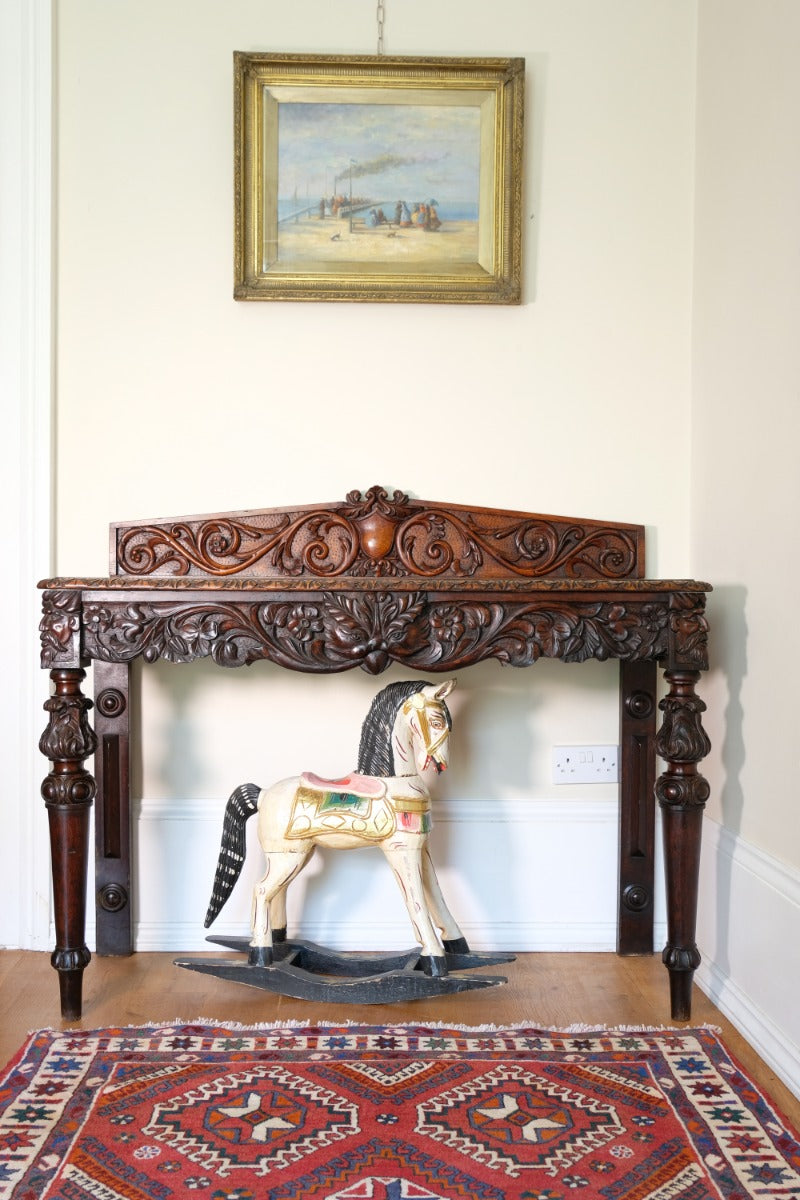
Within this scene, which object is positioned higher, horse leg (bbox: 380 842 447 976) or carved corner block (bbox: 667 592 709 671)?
carved corner block (bbox: 667 592 709 671)

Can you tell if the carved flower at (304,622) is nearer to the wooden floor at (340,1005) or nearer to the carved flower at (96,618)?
the carved flower at (96,618)

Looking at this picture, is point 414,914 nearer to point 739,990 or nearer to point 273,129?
point 739,990

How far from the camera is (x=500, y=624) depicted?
2338 millimetres

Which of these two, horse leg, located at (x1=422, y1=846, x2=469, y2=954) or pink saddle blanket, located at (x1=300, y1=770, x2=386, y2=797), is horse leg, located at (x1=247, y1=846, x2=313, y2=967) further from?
horse leg, located at (x1=422, y1=846, x2=469, y2=954)

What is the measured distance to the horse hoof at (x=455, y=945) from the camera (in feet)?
8.30

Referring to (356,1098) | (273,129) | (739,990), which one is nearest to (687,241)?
(273,129)

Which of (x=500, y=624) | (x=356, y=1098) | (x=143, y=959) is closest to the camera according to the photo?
(x=356, y=1098)

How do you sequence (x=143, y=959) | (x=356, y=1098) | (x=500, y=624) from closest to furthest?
1. (x=356, y=1098)
2. (x=500, y=624)
3. (x=143, y=959)

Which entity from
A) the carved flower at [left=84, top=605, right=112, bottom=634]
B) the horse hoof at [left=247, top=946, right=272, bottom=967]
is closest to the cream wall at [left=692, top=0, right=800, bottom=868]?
the horse hoof at [left=247, top=946, right=272, bottom=967]

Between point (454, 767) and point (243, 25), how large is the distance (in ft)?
6.38

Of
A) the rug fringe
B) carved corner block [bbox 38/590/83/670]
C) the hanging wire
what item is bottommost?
the rug fringe

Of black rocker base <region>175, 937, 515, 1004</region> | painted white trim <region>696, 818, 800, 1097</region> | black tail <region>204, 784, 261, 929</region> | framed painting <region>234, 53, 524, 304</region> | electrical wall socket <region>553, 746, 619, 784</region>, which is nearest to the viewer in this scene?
painted white trim <region>696, 818, 800, 1097</region>

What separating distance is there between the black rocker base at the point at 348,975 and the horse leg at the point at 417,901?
23 mm

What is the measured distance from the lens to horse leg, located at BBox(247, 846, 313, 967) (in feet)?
8.03
